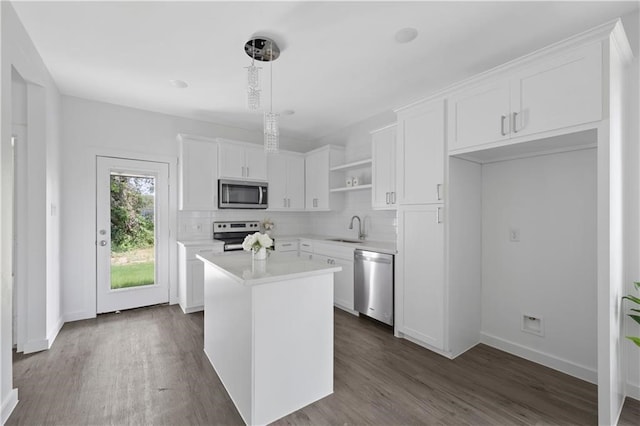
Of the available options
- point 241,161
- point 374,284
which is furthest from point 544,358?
point 241,161

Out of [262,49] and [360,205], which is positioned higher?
Answer: [262,49]

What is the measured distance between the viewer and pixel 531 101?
214 centimetres

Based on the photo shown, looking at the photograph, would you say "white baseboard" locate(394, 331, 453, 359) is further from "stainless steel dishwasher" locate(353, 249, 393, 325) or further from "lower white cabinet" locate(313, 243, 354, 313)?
"lower white cabinet" locate(313, 243, 354, 313)

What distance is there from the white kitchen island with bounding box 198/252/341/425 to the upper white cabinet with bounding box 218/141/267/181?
92.9 inches

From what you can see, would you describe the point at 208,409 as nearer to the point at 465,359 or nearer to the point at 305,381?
the point at 305,381

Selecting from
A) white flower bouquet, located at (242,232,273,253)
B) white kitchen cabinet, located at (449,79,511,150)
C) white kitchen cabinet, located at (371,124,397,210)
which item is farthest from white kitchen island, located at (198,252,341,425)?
white kitchen cabinet, located at (371,124,397,210)

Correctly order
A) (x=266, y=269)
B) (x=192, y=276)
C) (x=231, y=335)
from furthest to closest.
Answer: (x=192, y=276), (x=231, y=335), (x=266, y=269)

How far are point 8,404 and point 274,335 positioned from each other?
1.82 meters

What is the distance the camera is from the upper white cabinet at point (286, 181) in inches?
191

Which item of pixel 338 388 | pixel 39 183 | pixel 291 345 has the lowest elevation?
pixel 338 388

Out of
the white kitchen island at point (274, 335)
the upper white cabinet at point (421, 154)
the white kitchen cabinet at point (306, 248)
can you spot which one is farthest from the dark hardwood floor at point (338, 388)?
the white kitchen cabinet at point (306, 248)

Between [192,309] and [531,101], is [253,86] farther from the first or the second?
[192,309]

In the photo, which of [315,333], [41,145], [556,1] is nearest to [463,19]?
[556,1]

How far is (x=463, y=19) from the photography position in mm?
2131
